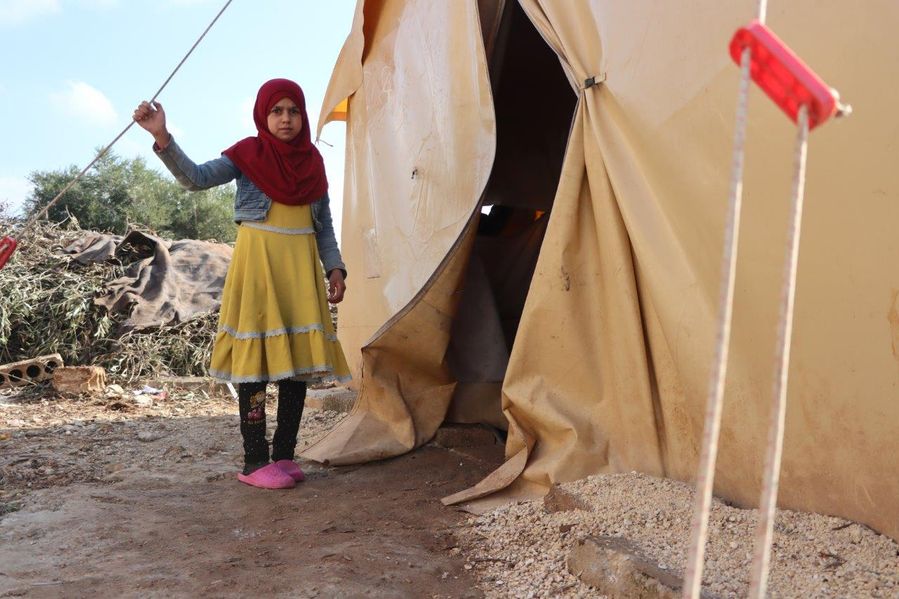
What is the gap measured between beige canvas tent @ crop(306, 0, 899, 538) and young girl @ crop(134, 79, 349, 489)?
362 mm

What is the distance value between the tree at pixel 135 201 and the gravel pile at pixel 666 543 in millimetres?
9251

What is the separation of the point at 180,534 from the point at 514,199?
8.96 feet

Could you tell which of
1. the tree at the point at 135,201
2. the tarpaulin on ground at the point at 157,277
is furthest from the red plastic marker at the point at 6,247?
the tree at the point at 135,201

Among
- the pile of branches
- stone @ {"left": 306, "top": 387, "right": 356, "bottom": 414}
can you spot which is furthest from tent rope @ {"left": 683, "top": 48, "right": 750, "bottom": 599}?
the pile of branches

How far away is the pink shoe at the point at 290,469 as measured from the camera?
2.91m

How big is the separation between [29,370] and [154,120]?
3.73m

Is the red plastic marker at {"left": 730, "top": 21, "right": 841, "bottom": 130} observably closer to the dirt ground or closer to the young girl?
the dirt ground

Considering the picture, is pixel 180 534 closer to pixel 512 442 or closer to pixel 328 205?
pixel 512 442

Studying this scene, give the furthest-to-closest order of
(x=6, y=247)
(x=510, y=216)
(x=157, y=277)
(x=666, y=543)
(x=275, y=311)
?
(x=157, y=277), (x=510, y=216), (x=275, y=311), (x=6, y=247), (x=666, y=543)

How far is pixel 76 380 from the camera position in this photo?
5.20m

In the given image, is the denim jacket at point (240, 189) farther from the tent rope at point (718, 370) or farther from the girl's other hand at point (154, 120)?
the tent rope at point (718, 370)

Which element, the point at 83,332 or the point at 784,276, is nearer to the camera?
the point at 784,276

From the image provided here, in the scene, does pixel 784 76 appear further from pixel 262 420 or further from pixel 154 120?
pixel 262 420

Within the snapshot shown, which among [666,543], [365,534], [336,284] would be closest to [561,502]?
[666,543]
